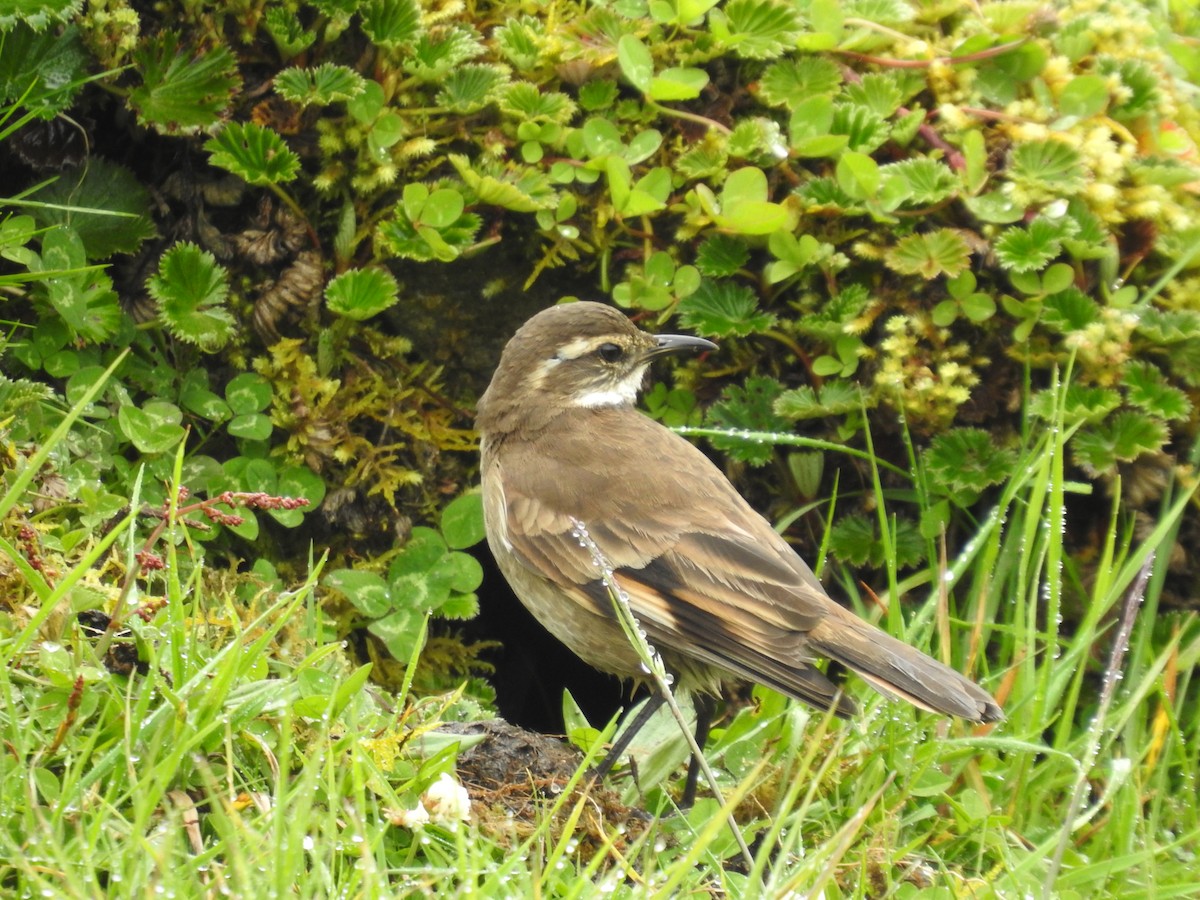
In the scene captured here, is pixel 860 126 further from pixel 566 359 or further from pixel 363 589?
pixel 363 589

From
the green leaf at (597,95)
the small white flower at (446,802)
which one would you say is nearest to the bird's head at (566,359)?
the green leaf at (597,95)

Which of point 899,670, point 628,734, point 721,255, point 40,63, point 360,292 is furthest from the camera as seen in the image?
point 721,255

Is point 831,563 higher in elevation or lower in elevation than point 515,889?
lower

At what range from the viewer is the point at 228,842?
2832 millimetres

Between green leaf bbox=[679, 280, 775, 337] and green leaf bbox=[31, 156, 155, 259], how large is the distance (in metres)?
2.25

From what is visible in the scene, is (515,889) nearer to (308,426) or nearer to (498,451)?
(498,451)

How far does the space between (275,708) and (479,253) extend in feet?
8.82

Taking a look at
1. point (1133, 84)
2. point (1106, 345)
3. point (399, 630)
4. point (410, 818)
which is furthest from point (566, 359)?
point (1133, 84)

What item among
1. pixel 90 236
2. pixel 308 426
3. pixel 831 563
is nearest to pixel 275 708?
pixel 308 426

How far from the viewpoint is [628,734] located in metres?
4.80

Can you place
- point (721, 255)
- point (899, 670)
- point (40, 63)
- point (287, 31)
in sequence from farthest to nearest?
point (721, 255) → point (287, 31) → point (40, 63) → point (899, 670)

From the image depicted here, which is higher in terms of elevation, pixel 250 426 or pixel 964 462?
pixel 250 426

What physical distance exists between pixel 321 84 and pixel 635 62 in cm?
127

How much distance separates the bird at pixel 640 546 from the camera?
4336 mm
